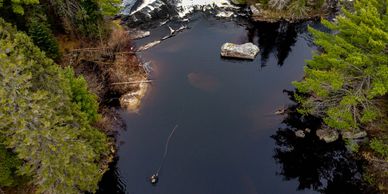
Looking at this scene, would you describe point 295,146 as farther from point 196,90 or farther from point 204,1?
point 204,1

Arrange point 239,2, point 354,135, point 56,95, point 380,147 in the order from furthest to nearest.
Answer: point 239,2 < point 354,135 < point 380,147 < point 56,95

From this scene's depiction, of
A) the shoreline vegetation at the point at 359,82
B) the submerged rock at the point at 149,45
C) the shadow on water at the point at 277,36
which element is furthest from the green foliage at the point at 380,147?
the submerged rock at the point at 149,45

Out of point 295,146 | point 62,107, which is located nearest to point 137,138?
point 62,107

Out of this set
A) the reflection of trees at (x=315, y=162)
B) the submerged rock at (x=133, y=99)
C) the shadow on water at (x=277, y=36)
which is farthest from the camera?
the shadow on water at (x=277, y=36)

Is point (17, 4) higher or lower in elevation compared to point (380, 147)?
higher

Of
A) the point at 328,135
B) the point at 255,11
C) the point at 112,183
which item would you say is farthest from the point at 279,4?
the point at 112,183

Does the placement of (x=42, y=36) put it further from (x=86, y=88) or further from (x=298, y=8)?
(x=298, y=8)

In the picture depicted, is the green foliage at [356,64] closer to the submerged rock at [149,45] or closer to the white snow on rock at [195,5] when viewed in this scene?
the submerged rock at [149,45]
